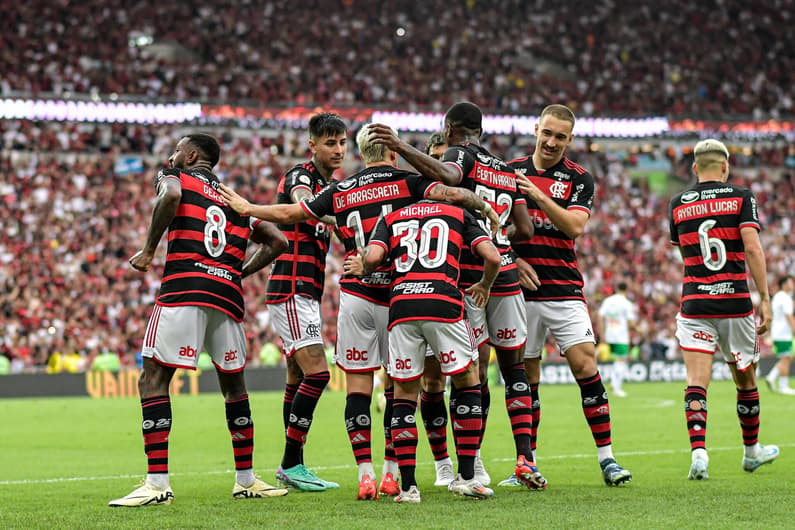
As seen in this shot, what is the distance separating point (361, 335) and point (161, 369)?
1.45 meters

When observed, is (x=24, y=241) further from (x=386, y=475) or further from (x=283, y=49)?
(x=386, y=475)

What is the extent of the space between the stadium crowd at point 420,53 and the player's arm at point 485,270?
98.2 ft

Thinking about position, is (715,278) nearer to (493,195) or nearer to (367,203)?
(493,195)

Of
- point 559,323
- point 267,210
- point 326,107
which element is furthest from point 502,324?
point 326,107

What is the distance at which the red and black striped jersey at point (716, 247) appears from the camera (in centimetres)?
858

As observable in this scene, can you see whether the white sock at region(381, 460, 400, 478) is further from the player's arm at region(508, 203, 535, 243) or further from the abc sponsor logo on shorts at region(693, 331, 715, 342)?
the abc sponsor logo on shorts at region(693, 331, 715, 342)

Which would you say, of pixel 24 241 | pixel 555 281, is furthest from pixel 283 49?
pixel 555 281

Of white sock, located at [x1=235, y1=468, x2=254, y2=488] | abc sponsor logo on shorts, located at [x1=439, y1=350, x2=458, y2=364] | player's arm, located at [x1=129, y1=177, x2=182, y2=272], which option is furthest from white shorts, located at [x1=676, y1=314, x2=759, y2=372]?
player's arm, located at [x1=129, y1=177, x2=182, y2=272]

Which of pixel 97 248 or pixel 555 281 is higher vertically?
pixel 97 248

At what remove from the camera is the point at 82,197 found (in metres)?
32.8

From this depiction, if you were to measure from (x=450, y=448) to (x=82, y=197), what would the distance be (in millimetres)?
24105

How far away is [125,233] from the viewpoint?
31.9m

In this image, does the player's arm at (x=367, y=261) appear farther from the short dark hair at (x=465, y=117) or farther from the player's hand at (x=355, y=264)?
the short dark hair at (x=465, y=117)

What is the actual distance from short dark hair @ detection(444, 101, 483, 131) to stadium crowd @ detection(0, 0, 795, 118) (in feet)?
95.8
